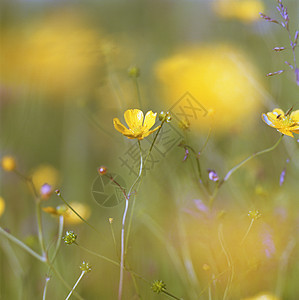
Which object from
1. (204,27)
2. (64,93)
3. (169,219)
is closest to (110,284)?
(169,219)

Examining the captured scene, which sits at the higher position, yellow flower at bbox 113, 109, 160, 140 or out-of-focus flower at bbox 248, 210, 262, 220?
yellow flower at bbox 113, 109, 160, 140

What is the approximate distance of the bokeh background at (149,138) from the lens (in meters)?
0.73

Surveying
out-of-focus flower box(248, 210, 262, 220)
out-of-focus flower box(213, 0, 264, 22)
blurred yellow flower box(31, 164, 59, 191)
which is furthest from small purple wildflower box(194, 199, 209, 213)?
out-of-focus flower box(213, 0, 264, 22)

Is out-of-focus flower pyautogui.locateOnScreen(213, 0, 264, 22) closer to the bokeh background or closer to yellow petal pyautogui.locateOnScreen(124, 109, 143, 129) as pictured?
the bokeh background

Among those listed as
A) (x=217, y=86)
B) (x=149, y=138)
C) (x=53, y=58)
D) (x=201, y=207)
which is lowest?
(x=201, y=207)

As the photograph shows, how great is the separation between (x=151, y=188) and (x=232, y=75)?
37 centimetres

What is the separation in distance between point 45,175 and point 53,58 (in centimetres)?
46

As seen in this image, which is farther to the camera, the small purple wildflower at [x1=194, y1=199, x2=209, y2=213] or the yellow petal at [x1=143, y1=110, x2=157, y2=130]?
the small purple wildflower at [x1=194, y1=199, x2=209, y2=213]

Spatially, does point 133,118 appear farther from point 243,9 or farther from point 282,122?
point 243,9

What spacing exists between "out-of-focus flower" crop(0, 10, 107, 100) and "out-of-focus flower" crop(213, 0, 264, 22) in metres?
0.37

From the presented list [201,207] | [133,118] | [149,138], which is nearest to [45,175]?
[149,138]

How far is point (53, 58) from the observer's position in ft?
4.66

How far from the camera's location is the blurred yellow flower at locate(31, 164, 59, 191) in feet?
3.56

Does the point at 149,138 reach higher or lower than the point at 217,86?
lower
